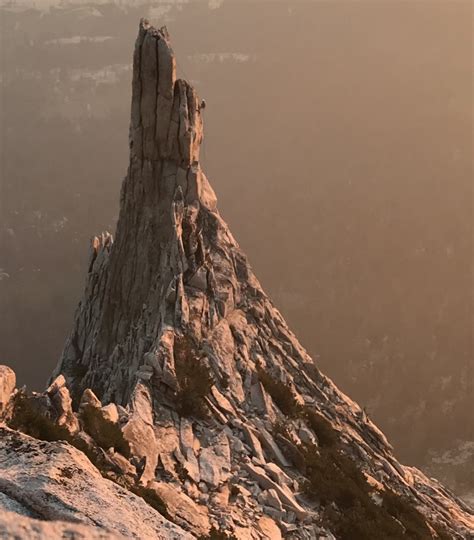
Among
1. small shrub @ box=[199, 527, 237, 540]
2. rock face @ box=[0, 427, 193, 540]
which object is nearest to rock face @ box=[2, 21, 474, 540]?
small shrub @ box=[199, 527, 237, 540]

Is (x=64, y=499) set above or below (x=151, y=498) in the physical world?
above

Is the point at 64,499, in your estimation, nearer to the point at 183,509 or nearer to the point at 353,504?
the point at 183,509

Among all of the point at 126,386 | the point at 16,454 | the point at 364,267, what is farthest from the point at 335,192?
the point at 16,454

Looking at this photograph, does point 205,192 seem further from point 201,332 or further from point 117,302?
point 201,332

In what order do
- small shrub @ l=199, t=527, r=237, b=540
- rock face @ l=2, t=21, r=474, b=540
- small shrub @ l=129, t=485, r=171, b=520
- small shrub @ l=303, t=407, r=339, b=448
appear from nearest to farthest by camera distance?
small shrub @ l=129, t=485, r=171, b=520
small shrub @ l=199, t=527, r=237, b=540
rock face @ l=2, t=21, r=474, b=540
small shrub @ l=303, t=407, r=339, b=448

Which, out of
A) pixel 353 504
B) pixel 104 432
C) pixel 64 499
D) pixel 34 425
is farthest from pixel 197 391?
pixel 64 499

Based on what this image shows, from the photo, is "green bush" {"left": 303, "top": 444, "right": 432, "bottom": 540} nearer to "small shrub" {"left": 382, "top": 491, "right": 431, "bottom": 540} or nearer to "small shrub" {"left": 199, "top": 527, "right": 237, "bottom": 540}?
"small shrub" {"left": 382, "top": 491, "right": 431, "bottom": 540}
